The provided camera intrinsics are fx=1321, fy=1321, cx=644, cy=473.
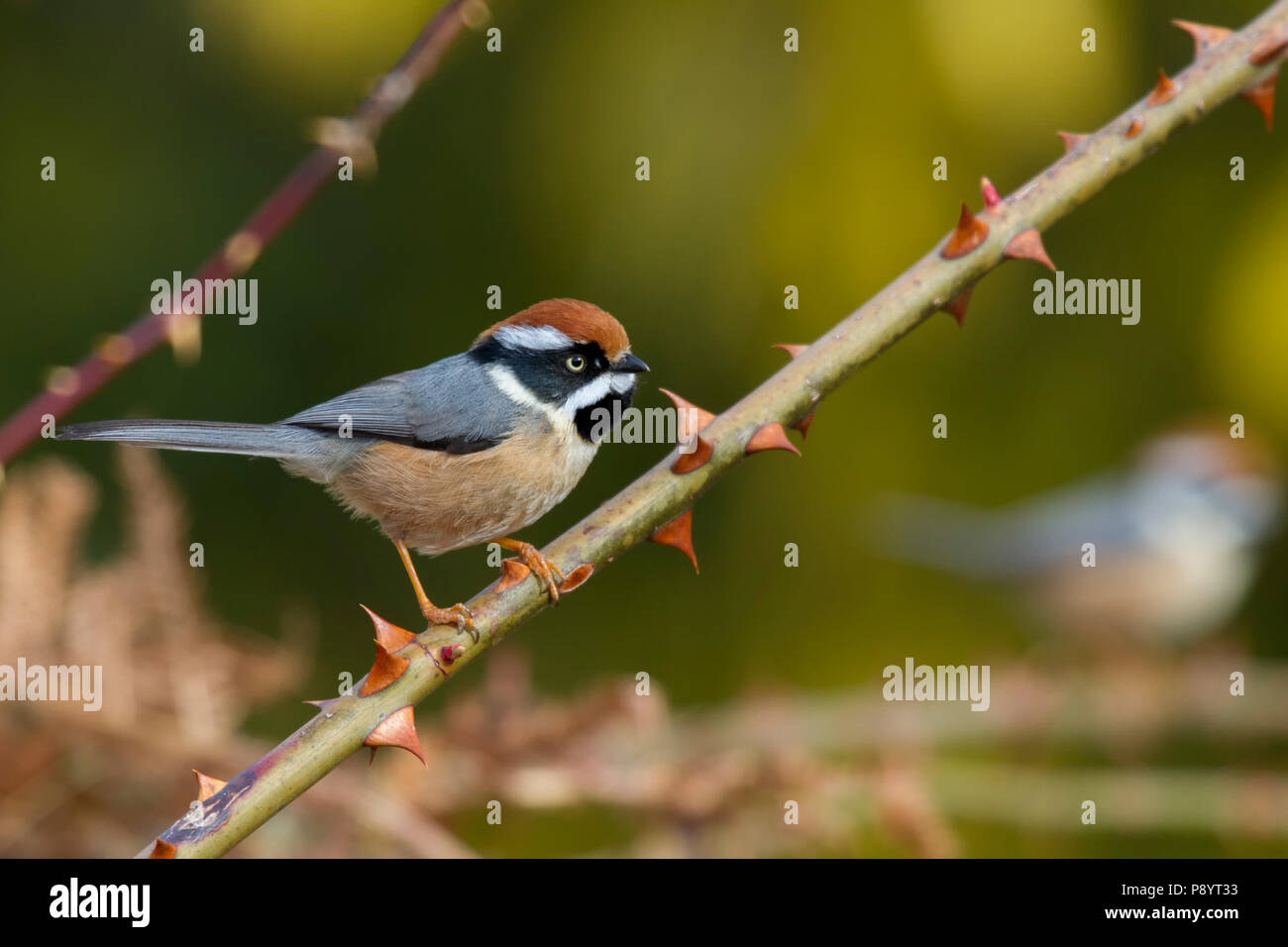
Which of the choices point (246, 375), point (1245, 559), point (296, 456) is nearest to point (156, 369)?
point (246, 375)

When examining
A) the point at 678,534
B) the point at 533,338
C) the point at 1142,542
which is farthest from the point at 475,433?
the point at 1142,542

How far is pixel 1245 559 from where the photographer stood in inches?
230

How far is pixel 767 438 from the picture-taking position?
1.68 meters

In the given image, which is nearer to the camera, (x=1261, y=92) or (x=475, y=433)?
(x=1261, y=92)

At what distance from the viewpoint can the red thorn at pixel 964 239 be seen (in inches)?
68.7

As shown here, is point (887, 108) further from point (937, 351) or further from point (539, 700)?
point (539, 700)

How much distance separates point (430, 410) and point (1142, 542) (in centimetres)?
461

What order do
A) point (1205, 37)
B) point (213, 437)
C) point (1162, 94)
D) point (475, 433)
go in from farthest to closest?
point (475, 433)
point (213, 437)
point (1205, 37)
point (1162, 94)

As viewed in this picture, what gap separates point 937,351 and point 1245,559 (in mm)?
2586

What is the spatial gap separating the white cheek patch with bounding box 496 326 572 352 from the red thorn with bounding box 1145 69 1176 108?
49.3 inches

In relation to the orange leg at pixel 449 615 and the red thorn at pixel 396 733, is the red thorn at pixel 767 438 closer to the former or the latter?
the orange leg at pixel 449 615

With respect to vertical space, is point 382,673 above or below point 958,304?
below

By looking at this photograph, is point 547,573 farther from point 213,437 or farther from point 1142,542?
point 1142,542

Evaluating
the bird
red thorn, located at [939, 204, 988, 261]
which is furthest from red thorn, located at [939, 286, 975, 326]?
the bird
